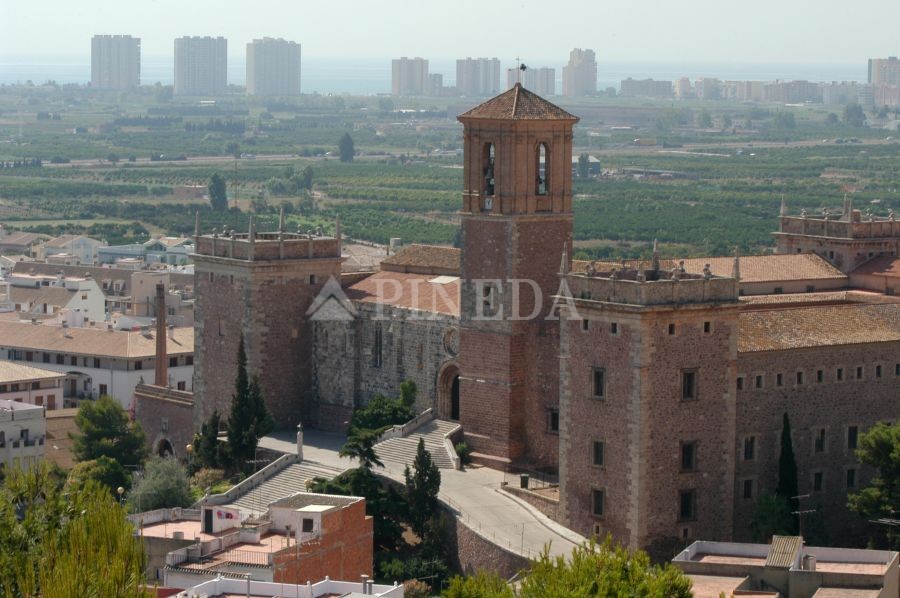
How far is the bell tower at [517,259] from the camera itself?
55.0m

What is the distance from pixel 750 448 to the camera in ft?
167

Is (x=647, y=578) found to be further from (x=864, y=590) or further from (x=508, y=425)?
(x=508, y=425)

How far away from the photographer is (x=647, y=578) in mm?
39688

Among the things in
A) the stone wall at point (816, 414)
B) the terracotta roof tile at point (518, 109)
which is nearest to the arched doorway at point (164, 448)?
the terracotta roof tile at point (518, 109)

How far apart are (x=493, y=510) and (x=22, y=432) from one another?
23.1 meters

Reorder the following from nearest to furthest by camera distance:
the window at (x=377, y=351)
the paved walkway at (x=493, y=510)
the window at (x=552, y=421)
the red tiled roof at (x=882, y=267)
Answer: the paved walkway at (x=493, y=510) → the window at (x=552, y=421) → the window at (x=377, y=351) → the red tiled roof at (x=882, y=267)

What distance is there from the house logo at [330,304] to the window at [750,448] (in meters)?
14.3

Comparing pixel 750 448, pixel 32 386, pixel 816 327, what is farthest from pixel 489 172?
pixel 32 386

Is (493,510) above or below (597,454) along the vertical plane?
below

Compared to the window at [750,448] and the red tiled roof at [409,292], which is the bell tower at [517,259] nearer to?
the red tiled roof at [409,292]

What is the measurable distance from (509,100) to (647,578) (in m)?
18.6

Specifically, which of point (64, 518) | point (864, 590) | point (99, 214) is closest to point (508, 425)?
point (864, 590)

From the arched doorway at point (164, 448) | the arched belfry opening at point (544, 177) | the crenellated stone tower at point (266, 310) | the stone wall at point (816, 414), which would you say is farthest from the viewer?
the arched doorway at point (164, 448)

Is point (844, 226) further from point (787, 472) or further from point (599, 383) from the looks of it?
point (599, 383)
